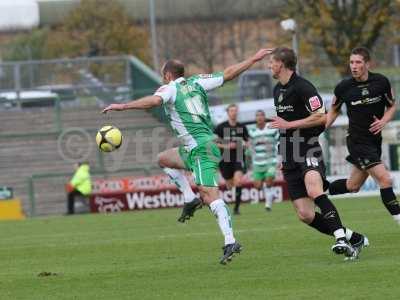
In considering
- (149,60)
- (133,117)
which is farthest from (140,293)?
(149,60)

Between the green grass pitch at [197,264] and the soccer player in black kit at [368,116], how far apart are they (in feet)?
2.66

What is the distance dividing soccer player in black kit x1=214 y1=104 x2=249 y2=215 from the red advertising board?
4157 millimetres

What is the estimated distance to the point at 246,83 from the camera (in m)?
38.0

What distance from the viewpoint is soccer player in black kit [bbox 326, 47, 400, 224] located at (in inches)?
512

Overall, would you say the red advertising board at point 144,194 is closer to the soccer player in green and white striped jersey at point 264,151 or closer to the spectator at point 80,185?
the spectator at point 80,185

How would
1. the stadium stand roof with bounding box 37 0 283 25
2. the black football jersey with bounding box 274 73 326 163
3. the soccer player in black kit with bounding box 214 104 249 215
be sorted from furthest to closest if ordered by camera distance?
the stadium stand roof with bounding box 37 0 283 25 → the soccer player in black kit with bounding box 214 104 249 215 → the black football jersey with bounding box 274 73 326 163

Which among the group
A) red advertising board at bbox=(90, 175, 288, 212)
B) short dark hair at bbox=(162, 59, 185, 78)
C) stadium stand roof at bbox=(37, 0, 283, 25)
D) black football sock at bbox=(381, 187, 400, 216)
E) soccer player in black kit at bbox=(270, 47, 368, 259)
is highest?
stadium stand roof at bbox=(37, 0, 283, 25)

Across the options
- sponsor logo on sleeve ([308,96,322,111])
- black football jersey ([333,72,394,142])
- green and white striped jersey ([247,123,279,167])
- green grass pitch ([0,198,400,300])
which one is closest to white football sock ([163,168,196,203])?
green grass pitch ([0,198,400,300])

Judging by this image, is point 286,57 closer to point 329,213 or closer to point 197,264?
point 329,213

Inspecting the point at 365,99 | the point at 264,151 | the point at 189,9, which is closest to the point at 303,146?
the point at 365,99

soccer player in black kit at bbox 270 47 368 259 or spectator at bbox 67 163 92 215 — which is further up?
soccer player in black kit at bbox 270 47 368 259

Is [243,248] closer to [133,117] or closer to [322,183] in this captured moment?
[322,183]

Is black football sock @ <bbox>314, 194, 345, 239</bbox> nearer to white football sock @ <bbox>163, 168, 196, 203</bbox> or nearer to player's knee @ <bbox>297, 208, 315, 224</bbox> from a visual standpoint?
player's knee @ <bbox>297, 208, 315, 224</bbox>

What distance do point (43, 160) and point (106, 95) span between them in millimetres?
3851
